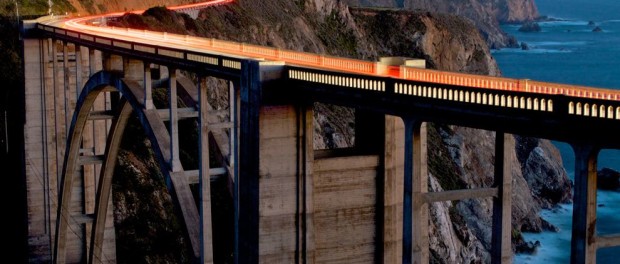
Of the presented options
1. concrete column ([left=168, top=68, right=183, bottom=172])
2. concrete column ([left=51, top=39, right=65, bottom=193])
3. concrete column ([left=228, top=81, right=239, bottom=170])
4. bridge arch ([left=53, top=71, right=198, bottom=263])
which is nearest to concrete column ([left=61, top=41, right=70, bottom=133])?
bridge arch ([left=53, top=71, right=198, bottom=263])

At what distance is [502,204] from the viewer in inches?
817

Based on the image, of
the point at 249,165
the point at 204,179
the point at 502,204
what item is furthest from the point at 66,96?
the point at 502,204

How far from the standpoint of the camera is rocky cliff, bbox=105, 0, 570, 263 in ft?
285

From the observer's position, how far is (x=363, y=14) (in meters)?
139

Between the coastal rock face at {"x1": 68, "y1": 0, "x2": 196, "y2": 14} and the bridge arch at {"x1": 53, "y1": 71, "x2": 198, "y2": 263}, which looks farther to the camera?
the coastal rock face at {"x1": 68, "y1": 0, "x2": 196, "y2": 14}

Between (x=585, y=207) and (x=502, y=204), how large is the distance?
11.3ft

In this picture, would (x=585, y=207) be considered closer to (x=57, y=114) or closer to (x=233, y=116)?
(x=233, y=116)

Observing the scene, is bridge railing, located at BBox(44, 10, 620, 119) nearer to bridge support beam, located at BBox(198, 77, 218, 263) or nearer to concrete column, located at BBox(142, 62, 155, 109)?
concrete column, located at BBox(142, 62, 155, 109)

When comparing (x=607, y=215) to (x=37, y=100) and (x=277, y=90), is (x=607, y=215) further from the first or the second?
(x=277, y=90)

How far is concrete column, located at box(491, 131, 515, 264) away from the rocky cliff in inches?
A: 2272

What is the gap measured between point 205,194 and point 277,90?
6.13 m

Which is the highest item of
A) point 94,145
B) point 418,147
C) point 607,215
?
point 418,147

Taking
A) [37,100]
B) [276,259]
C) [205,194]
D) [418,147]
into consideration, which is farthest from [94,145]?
[418,147]

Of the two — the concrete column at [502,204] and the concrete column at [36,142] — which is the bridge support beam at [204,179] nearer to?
the concrete column at [502,204]
